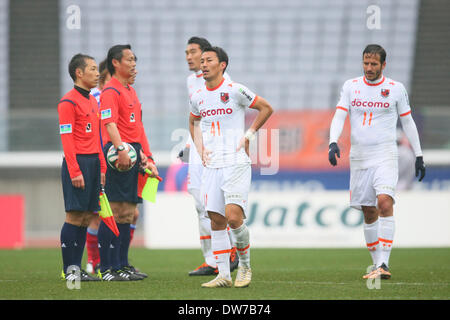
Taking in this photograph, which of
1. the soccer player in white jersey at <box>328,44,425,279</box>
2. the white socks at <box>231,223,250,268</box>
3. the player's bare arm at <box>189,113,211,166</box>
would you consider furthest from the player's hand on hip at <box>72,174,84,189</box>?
the soccer player in white jersey at <box>328,44,425,279</box>

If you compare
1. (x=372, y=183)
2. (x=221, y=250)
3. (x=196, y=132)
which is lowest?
(x=221, y=250)

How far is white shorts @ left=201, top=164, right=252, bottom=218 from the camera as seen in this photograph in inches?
228

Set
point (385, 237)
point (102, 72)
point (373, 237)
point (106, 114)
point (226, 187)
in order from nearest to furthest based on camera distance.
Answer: point (226, 187), point (106, 114), point (385, 237), point (373, 237), point (102, 72)

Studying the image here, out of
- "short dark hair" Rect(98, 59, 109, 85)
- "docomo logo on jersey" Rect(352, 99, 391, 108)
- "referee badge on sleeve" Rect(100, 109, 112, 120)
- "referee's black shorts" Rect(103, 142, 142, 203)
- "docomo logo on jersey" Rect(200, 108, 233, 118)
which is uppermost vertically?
"short dark hair" Rect(98, 59, 109, 85)

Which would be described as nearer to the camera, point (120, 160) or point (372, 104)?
point (120, 160)

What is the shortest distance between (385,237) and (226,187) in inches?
78.2

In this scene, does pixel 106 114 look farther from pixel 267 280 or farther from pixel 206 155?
pixel 267 280

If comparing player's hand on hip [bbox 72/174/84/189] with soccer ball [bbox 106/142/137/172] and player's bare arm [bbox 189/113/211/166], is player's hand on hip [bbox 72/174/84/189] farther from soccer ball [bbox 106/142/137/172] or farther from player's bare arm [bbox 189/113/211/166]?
player's bare arm [bbox 189/113/211/166]

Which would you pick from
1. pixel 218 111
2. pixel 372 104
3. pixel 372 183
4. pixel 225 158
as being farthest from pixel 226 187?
pixel 372 104

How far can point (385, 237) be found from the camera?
694cm

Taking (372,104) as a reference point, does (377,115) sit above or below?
below

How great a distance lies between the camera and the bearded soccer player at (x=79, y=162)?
628 cm

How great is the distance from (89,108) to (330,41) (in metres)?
18.1

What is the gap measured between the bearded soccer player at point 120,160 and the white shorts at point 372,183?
79.2 inches
